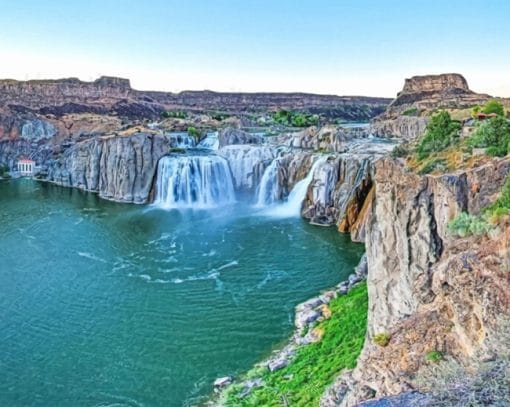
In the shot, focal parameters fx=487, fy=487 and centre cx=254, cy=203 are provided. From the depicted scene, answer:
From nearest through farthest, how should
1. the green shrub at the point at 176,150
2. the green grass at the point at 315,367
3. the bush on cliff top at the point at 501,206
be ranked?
the bush on cliff top at the point at 501,206
the green grass at the point at 315,367
the green shrub at the point at 176,150

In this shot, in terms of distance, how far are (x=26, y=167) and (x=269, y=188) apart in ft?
119

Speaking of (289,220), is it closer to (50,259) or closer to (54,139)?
(50,259)

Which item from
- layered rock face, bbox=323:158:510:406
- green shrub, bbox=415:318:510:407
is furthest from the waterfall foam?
green shrub, bbox=415:318:510:407

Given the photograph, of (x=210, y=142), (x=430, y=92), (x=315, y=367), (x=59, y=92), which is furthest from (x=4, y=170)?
(x=430, y=92)

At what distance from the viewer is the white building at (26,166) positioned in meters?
61.8

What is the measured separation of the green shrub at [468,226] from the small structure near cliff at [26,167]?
6036cm

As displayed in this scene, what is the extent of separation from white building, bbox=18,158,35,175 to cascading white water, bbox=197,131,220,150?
71.0 feet

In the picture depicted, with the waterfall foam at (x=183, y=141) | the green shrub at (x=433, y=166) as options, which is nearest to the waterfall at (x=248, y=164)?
the waterfall foam at (x=183, y=141)

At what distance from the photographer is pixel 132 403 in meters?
15.6

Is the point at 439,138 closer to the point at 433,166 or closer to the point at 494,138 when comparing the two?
the point at 494,138

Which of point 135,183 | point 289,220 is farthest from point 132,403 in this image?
point 135,183

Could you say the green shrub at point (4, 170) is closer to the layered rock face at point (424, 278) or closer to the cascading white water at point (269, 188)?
the cascading white water at point (269, 188)

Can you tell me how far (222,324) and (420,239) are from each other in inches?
405

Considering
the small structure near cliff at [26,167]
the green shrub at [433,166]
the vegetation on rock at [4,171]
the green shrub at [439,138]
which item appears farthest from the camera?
the small structure near cliff at [26,167]
